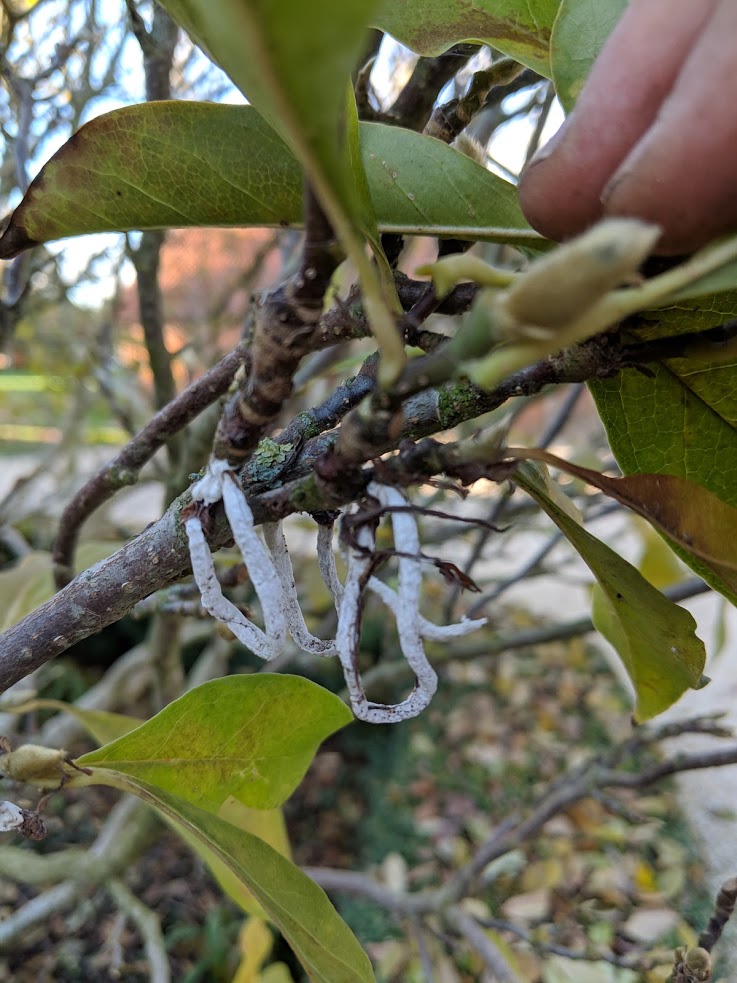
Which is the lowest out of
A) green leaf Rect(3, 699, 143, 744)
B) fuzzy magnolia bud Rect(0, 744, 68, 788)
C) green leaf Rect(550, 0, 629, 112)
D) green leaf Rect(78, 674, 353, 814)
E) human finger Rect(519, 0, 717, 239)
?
green leaf Rect(78, 674, 353, 814)

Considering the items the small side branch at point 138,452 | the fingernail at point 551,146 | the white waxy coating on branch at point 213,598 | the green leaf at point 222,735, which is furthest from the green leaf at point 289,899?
the fingernail at point 551,146

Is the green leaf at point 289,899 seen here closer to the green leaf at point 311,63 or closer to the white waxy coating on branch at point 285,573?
the white waxy coating on branch at point 285,573

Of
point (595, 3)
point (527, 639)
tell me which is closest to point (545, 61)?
point (595, 3)

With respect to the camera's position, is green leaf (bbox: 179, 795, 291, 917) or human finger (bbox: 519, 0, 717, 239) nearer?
human finger (bbox: 519, 0, 717, 239)

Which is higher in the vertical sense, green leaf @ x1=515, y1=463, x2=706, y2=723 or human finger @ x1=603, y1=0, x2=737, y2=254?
human finger @ x1=603, y1=0, x2=737, y2=254

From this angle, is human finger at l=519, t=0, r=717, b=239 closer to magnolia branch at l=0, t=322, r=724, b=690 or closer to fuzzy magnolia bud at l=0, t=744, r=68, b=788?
magnolia branch at l=0, t=322, r=724, b=690

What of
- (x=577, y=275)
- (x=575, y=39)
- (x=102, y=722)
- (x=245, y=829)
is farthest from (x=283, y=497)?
(x=102, y=722)

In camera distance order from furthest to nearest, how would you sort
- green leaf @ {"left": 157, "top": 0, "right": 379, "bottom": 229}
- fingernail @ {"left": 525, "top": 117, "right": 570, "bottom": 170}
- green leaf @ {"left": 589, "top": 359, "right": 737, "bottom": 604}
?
green leaf @ {"left": 589, "top": 359, "right": 737, "bottom": 604} → fingernail @ {"left": 525, "top": 117, "right": 570, "bottom": 170} → green leaf @ {"left": 157, "top": 0, "right": 379, "bottom": 229}

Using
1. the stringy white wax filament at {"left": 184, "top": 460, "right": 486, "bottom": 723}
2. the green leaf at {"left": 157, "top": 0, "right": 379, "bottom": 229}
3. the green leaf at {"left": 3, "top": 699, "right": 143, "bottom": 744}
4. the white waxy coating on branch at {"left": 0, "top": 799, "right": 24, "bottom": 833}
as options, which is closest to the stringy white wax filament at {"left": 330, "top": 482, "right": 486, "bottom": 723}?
the stringy white wax filament at {"left": 184, "top": 460, "right": 486, "bottom": 723}
